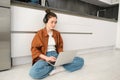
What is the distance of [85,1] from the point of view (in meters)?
3.05

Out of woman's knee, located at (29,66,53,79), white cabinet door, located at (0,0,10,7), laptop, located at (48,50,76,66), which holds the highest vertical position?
white cabinet door, located at (0,0,10,7)

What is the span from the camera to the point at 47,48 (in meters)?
1.37

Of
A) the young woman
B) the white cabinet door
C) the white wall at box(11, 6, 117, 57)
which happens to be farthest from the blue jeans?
the white cabinet door

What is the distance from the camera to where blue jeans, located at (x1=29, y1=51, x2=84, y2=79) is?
110 cm

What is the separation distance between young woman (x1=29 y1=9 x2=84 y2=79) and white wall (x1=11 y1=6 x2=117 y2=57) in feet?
0.69

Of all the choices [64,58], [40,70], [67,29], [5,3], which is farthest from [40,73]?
[67,29]

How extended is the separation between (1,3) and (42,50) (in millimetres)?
574

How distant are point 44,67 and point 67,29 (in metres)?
0.92

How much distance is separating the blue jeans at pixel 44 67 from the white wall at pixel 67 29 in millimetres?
348

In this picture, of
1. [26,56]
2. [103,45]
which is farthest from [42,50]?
[103,45]

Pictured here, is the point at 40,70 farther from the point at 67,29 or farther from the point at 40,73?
the point at 67,29

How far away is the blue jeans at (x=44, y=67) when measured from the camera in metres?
1.10

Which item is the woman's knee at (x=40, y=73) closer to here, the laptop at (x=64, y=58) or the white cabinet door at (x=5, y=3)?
the laptop at (x=64, y=58)

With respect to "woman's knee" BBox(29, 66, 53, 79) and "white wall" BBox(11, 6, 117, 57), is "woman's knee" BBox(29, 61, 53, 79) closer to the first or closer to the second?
"woman's knee" BBox(29, 66, 53, 79)
